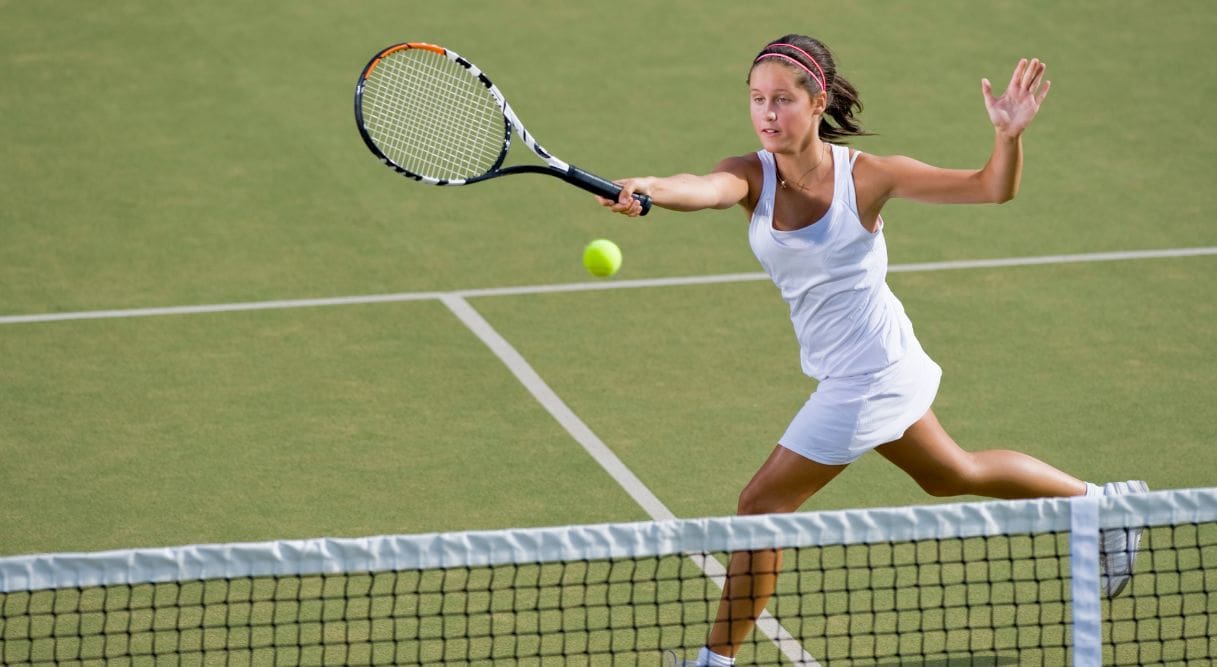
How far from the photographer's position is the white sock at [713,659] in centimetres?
560

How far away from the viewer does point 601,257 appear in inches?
281

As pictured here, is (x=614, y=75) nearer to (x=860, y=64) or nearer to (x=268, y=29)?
(x=860, y=64)

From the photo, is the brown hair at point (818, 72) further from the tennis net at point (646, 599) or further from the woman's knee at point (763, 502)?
the tennis net at point (646, 599)

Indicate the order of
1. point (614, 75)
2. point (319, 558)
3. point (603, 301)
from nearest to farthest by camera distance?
point (319, 558) < point (603, 301) < point (614, 75)

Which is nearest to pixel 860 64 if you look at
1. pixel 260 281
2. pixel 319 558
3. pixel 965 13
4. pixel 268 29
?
pixel 965 13

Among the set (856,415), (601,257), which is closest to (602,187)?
(856,415)

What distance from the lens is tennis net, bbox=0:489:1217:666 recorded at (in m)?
4.70

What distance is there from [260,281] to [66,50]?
4.87 metres

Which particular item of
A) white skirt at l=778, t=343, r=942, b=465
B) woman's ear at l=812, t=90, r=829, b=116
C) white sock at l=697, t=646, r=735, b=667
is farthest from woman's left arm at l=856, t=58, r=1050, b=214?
white sock at l=697, t=646, r=735, b=667

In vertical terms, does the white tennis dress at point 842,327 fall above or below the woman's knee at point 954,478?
above

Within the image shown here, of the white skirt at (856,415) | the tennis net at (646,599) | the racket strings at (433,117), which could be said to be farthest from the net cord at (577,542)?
the racket strings at (433,117)

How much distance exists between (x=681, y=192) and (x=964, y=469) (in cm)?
142

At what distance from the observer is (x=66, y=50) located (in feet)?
45.9

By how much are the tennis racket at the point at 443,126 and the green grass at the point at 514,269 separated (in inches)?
29.3
